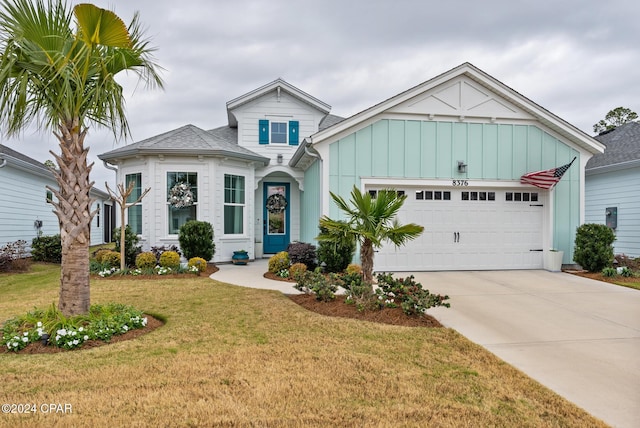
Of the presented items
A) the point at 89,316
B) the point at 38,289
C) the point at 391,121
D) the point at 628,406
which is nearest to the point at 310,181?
the point at 391,121

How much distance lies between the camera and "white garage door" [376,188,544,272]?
34.3ft

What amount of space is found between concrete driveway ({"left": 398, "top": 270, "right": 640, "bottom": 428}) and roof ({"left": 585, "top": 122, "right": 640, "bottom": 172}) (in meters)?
5.24

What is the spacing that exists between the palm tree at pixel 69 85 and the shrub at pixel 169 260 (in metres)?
5.21

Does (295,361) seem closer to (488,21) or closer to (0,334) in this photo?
(0,334)

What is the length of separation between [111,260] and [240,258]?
353 cm

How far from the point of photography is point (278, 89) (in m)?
14.3

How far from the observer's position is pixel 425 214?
34.5 ft

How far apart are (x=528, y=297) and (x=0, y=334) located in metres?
8.23

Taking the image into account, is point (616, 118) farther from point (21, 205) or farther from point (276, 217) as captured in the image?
point (21, 205)

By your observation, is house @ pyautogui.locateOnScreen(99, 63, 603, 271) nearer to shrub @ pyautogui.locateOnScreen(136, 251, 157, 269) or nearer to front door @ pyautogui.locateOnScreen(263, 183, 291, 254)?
shrub @ pyautogui.locateOnScreen(136, 251, 157, 269)

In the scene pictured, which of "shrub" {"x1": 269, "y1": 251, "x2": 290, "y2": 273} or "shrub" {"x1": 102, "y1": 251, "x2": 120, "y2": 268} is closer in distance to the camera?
"shrub" {"x1": 269, "y1": 251, "x2": 290, "y2": 273}

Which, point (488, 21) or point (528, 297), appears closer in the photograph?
point (528, 297)

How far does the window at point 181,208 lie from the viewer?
11.9 meters

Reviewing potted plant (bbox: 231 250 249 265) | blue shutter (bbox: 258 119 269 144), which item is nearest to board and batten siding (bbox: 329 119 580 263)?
potted plant (bbox: 231 250 249 265)
